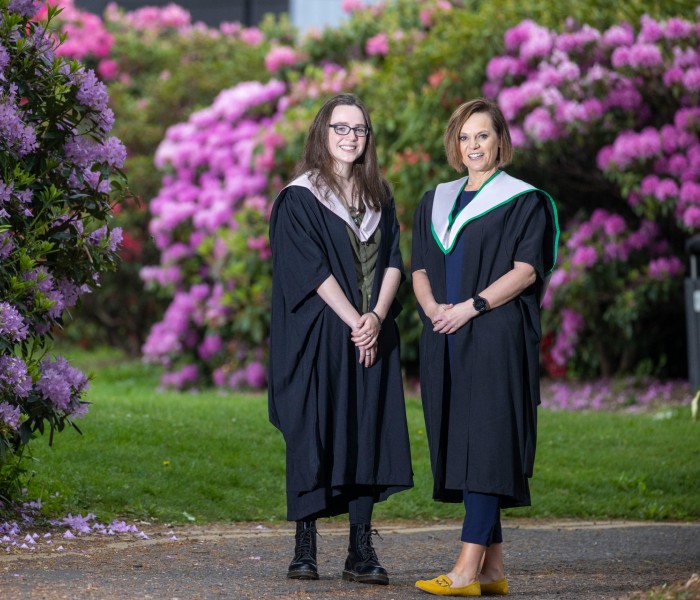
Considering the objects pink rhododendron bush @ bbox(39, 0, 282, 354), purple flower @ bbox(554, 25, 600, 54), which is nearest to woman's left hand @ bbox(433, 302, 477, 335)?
purple flower @ bbox(554, 25, 600, 54)

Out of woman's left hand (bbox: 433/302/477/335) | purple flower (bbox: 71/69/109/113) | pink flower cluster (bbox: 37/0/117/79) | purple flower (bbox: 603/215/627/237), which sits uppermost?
pink flower cluster (bbox: 37/0/117/79)

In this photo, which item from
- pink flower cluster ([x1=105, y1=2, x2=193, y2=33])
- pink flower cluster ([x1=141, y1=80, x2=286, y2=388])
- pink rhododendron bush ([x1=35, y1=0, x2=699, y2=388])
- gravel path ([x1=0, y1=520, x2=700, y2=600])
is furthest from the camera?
pink flower cluster ([x1=105, y1=2, x2=193, y2=33])

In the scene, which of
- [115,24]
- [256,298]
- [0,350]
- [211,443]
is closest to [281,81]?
[256,298]

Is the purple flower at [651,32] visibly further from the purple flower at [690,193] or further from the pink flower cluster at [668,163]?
the purple flower at [690,193]

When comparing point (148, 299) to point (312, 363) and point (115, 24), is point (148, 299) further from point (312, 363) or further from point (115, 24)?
point (312, 363)

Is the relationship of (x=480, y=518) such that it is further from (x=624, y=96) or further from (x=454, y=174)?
(x=454, y=174)

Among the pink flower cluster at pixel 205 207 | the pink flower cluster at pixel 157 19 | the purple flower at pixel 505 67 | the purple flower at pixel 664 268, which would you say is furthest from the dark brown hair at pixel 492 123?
the pink flower cluster at pixel 157 19

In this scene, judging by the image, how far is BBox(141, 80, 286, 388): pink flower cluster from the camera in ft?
44.1

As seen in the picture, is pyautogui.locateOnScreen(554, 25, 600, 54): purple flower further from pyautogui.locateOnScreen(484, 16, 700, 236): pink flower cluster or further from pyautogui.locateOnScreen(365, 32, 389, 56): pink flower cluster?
pyautogui.locateOnScreen(365, 32, 389, 56): pink flower cluster

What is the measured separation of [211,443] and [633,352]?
5645 mm

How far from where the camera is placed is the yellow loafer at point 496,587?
15.4ft

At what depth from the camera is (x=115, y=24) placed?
1877 centimetres

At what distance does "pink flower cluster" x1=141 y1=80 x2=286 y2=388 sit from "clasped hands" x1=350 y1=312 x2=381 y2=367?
27.3ft

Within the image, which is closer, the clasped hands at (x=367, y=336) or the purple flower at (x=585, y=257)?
the clasped hands at (x=367, y=336)
